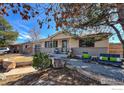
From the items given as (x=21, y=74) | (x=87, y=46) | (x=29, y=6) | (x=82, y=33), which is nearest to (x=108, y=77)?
(x=87, y=46)

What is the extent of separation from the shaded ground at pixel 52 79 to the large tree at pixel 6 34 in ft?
1.93

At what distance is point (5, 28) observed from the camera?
2.68 m

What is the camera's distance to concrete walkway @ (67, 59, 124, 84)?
2.65 meters

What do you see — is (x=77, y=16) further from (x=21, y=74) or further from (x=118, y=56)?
(x=21, y=74)

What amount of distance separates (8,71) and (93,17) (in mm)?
1691

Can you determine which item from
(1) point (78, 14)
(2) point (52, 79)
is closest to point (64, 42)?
(1) point (78, 14)

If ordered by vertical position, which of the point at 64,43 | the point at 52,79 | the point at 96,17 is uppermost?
the point at 96,17

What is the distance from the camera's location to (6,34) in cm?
271

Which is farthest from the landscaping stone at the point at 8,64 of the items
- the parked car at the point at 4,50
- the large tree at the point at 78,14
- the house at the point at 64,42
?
the large tree at the point at 78,14

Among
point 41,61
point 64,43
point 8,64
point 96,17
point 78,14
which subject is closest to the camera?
point 78,14

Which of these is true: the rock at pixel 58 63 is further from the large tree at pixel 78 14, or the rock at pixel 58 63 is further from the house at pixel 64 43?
the large tree at pixel 78 14

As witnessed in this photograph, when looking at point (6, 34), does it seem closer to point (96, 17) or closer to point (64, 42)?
point (64, 42)

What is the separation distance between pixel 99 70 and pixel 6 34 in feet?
5.23
